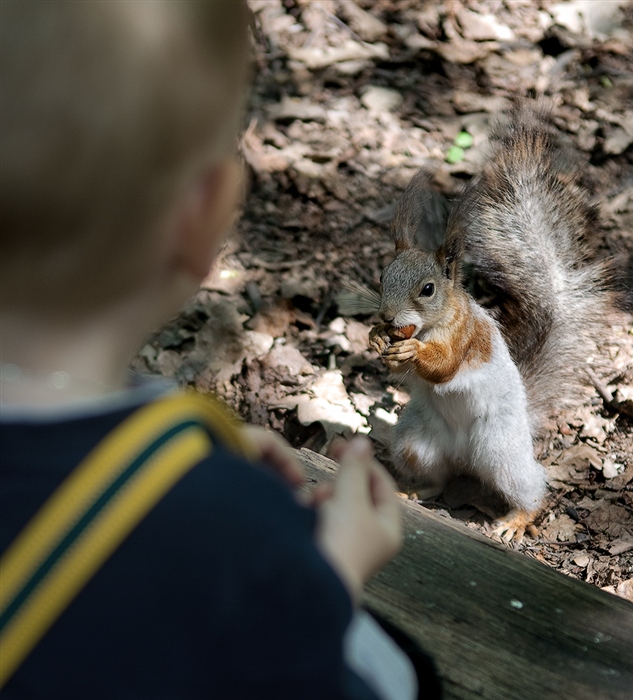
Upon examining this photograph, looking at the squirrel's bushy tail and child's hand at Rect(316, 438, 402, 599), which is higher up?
child's hand at Rect(316, 438, 402, 599)

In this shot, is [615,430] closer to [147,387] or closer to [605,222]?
[605,222]

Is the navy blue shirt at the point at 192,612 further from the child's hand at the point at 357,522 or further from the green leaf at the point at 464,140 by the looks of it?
the green leaf at the point at 464,140

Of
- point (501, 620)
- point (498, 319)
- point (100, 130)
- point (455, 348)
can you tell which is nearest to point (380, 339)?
point (455, 348)

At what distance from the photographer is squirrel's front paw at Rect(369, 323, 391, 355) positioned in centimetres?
202

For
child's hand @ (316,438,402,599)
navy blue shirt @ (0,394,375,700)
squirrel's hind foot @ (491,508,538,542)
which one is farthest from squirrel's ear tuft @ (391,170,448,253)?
navy blue shirt @ (0,394,375,700)

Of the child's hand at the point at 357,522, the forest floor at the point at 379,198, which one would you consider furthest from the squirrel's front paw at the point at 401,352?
the child's hand at the point at 357,522

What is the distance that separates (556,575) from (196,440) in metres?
0.85

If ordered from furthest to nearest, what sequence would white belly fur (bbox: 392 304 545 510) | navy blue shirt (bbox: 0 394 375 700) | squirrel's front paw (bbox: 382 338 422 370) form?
white belly fur (bbox: 392 304 545 510)
squirrel's front paw (bbox: 382 338 422 370)
navy blue shirt (bbox: 0 394 375 700)

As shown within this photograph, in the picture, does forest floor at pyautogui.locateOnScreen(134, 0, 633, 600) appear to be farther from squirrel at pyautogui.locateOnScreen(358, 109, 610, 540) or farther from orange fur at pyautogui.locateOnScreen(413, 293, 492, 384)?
orange fur at pyautogui.locateOnScreen(413, 293, 492, 384)

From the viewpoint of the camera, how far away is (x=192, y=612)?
50 cm

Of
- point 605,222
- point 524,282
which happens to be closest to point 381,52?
point 605,222

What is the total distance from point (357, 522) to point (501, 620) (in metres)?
0.57

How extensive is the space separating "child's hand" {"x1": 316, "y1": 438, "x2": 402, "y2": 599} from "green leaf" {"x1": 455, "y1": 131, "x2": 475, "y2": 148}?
2.71 metres

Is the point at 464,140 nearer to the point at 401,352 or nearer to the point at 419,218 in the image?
the point at 419,218
